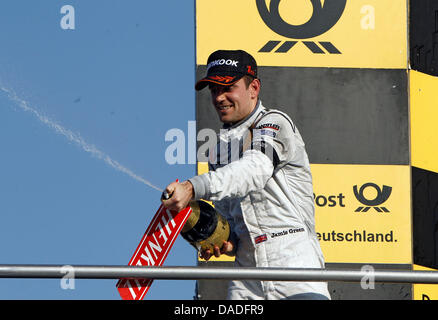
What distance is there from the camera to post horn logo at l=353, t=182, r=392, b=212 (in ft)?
16.1

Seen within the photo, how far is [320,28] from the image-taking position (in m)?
5.02

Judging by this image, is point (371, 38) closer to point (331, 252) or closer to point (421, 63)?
point (421, 63)

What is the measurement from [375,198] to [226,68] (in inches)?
70.6

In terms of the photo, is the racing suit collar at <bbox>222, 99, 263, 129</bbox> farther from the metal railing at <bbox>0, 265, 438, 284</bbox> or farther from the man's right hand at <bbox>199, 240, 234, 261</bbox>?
the metal railing at <bbox>0, 265, 438, 284</bbox>

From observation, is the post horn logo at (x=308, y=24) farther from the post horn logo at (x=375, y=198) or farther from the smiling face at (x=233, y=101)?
the smiling face at (x=233, y=101)

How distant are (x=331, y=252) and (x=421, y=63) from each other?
47.5 inches

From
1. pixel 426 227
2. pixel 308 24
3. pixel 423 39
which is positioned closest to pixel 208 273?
pixel 426 227

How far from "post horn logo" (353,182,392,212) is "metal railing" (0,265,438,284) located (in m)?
2.33

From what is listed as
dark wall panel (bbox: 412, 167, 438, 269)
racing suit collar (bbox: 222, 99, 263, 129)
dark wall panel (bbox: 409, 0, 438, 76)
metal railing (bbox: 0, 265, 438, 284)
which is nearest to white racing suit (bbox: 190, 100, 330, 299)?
racing suit collar (bbox: 222, 99, 263, 129)

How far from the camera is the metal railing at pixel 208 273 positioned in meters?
2.54

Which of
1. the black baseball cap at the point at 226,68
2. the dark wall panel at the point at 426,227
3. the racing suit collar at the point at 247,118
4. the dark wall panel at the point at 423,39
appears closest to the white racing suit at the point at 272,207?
the racing suit collar at the point at 247,118

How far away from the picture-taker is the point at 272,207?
3312 mm
